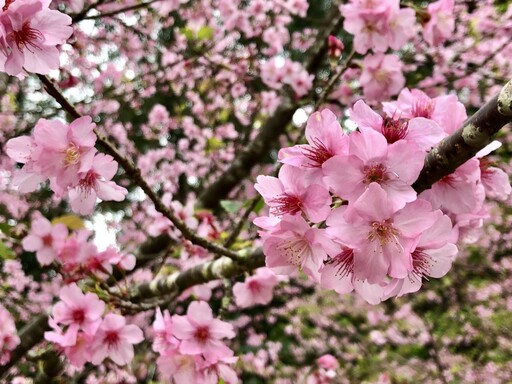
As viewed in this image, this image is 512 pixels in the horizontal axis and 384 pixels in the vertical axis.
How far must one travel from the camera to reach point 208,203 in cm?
358

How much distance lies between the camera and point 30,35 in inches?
34.1

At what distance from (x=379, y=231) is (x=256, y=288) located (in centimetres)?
112

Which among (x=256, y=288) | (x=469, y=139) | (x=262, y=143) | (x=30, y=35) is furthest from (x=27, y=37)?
(x=262, y=143)

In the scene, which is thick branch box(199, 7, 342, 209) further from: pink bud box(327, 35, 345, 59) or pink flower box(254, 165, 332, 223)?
pink flower box(254, 165, 332, 223)

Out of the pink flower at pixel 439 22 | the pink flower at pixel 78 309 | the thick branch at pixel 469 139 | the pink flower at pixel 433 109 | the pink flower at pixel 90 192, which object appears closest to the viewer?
the thick branch at pixel 469 139

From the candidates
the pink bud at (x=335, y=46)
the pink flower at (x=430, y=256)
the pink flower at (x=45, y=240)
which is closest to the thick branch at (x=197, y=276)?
the pink flower at (x=45, y=240)

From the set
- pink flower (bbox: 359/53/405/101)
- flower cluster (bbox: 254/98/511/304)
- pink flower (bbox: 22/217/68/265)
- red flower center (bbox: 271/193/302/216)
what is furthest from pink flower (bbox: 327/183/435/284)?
pink flower (bbox: 22/217/68/265)

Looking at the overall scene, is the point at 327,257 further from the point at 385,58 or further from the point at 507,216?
the point at 507,216

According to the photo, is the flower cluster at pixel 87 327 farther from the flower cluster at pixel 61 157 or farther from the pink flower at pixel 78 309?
the flower cluster at pixel 61 157

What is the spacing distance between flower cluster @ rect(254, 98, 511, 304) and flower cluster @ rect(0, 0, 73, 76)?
21.3 inches

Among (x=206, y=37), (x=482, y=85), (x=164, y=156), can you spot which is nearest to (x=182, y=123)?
(x=164, y=156)

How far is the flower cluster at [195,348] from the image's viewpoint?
4.15 ft

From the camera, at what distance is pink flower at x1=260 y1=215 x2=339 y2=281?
0.81m

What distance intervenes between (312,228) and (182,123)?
555 cm
